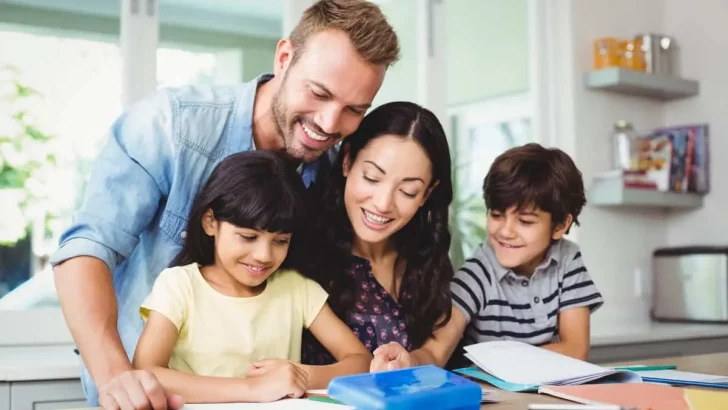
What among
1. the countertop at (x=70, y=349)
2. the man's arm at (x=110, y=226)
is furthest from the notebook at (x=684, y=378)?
the countertop at (x=70, y=349)

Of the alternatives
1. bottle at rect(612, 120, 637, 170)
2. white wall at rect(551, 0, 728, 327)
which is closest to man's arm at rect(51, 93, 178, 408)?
white wall at rect(551, 0, 728, 327)

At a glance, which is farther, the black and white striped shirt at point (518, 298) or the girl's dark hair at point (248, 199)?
the black and white striped shirt at point (518, 298)

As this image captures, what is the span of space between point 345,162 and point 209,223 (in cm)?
33

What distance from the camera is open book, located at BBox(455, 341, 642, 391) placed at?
117 cm

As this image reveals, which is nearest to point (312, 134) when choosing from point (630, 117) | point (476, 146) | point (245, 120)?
point (245, 120)

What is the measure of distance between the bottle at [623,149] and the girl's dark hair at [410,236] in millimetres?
1920

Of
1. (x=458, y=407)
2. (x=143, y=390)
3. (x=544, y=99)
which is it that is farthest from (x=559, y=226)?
(x=544, y=99)

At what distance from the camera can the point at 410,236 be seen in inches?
63.7

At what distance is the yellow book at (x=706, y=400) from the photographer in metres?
0.97

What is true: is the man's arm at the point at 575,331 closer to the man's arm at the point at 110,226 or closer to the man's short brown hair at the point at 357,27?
the man's short brown hair at the point at 357,27

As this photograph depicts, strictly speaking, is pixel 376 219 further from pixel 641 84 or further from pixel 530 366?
pixel 641 84

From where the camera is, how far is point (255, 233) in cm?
132

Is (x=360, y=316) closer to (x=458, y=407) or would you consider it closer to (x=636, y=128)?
(x=458, y=407)

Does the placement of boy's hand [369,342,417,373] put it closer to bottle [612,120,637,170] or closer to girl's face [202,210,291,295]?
girl's face [202,210,291,295]
